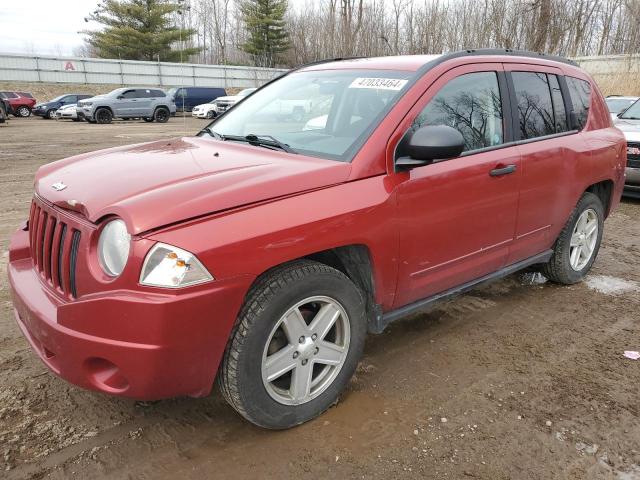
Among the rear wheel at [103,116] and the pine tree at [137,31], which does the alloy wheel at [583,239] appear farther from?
the pine tree at [137,31]

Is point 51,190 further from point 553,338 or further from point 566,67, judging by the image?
point 566,67

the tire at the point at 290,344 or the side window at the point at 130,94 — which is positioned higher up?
the side window at the point at 130,94

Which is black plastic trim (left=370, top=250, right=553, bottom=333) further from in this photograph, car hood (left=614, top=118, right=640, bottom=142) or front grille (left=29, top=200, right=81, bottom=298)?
car hood (left=614, top=118, right=640, bottom=142)

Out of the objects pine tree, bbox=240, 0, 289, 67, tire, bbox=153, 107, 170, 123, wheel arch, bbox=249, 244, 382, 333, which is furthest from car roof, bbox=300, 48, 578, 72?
pine tree, bbox=240, 0, 289, 67

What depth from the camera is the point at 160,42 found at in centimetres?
5162

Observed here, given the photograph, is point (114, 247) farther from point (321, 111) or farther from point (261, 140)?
point (321, 111)

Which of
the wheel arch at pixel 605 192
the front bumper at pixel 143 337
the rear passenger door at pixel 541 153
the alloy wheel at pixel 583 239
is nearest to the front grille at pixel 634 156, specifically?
the wheel arch at pixel 605 192

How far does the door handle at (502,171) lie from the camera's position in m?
3.37

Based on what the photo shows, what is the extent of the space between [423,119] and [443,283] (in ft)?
3.30

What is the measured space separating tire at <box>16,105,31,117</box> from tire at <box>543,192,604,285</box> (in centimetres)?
3272

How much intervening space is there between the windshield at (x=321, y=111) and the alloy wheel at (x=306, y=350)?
812 millimetres

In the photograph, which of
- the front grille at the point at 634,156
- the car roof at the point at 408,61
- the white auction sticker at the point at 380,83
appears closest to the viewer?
the white auction sticker at the point at 380,83

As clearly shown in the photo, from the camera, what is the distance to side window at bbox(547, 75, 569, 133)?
412 cm

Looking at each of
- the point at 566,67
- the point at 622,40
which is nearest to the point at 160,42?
the point at 622,40
